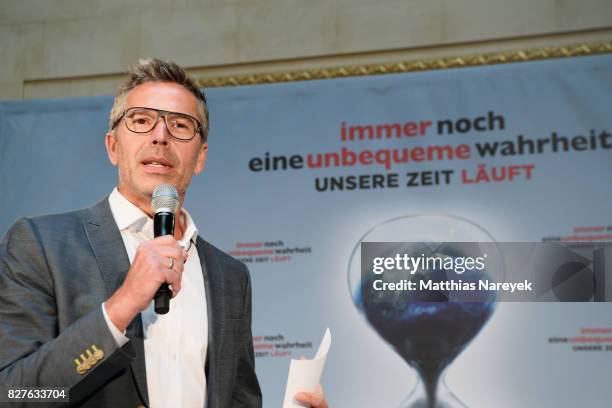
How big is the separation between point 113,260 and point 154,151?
0.31 metres

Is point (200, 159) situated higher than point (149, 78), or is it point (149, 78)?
point (149, 78)

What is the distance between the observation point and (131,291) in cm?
157

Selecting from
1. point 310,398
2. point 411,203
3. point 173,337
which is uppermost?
point 411,203

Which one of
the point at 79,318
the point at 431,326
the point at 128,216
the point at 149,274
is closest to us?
the point at 149,274

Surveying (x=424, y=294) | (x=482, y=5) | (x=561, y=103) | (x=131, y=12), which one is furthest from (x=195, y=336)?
(x=131, y=12)

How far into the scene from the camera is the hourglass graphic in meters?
3.72

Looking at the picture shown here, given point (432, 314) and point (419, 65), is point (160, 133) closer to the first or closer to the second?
point (432, 314)

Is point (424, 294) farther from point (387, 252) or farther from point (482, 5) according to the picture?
point (482, 5)

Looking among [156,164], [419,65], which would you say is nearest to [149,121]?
[156,164]

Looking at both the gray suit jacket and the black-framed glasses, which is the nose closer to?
the black-framed glasses

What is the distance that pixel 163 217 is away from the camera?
1.77m

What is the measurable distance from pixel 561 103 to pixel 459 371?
4.34 feet

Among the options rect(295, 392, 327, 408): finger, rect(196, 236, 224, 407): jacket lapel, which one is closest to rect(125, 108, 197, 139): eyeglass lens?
rect(196, 236, 224, 407): jacket lapel

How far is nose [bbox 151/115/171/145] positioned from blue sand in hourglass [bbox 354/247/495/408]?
1.87m
